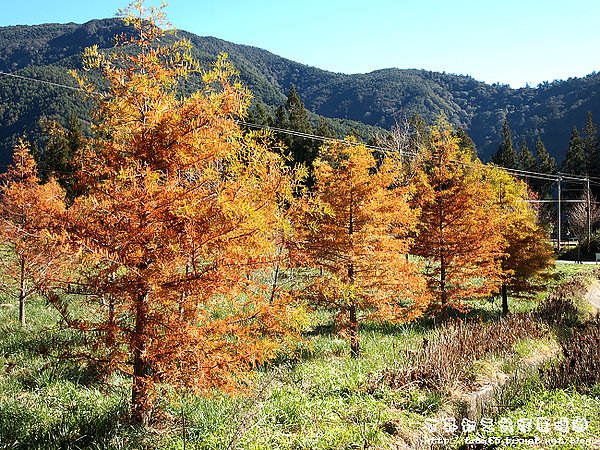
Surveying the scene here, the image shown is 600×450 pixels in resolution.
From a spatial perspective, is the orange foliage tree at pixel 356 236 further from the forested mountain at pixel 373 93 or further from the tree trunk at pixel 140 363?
the forested mountain at pixel 373 93

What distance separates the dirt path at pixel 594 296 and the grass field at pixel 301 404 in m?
10.1

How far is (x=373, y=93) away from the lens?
156000 mm

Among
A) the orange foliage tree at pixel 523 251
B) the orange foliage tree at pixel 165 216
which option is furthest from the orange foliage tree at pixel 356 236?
Result: the orange foliage tree at pixel 523 251

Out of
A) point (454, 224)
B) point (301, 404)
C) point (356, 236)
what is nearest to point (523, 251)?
point (454, 224)

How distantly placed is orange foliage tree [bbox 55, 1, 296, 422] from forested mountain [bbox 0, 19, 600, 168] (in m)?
72.6

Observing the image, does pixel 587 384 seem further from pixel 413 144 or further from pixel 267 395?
pixel 413 144

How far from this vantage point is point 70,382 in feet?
25.8

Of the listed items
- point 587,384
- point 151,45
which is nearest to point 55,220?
point 151,45

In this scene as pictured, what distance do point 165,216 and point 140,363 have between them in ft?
6.70

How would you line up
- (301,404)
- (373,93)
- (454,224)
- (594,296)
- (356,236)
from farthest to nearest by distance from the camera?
1. (373,93)
2. (594,296)
3. (454,224)
4. (356,236)
5. (301,404)

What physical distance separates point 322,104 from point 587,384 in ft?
526

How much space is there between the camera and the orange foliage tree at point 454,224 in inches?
544

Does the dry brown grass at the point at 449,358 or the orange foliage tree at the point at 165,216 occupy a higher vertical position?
the orange foliage tree at the point at 165,216

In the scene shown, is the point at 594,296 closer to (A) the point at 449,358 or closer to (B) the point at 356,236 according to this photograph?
(A) the point at 449,358
